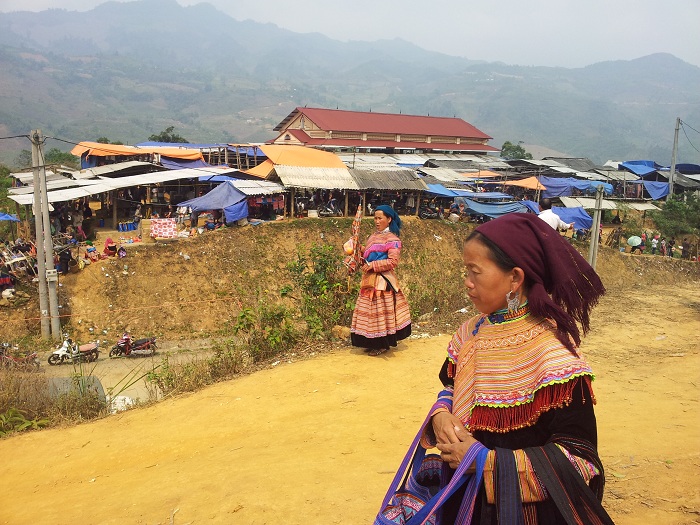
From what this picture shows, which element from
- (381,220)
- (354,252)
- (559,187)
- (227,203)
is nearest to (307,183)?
(227,203)

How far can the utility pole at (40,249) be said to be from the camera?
12.5m

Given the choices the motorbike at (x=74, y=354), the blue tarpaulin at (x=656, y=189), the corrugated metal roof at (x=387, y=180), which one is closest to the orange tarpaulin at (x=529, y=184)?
the corrugated metal roof at (x=387, y=180)

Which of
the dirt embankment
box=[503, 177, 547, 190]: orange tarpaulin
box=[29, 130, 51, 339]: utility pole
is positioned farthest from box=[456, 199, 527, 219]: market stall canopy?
box=[29, 130, 51, 339]: utility pole

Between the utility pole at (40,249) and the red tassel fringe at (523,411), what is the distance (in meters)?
13.4

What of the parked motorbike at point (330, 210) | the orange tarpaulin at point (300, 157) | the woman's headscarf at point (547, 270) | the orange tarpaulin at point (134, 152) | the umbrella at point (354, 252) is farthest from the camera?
the orange tarpaulin at point (134, 152)

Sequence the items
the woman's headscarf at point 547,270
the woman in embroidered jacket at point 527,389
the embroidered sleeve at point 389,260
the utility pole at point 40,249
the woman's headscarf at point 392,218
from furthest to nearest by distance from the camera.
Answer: the utility pole at point 40,249 → the embroidered sleeve at point 389,260 → the woman's headscarf at point 392,218 → the woman's headscarf at point 547,270 → the woman in embroidered jacket at point 527,389

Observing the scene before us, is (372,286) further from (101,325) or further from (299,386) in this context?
(101,325)

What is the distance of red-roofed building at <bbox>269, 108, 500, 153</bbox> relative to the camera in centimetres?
3700

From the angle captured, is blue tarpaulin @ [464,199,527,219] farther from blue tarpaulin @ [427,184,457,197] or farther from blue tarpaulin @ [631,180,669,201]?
blue tarpaulin @ [631,180,669,201]

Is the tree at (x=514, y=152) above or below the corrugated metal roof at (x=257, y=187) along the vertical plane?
above

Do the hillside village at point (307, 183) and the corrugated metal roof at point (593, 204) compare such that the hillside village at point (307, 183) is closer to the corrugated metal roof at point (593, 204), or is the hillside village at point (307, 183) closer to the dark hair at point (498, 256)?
the corrugated metal roof at point (593, 204)

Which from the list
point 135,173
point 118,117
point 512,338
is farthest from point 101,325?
point 118,117

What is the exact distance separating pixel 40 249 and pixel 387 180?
570 inches

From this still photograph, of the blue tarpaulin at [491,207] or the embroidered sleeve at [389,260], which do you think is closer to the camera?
the embroidered sleeve at [389,260]
